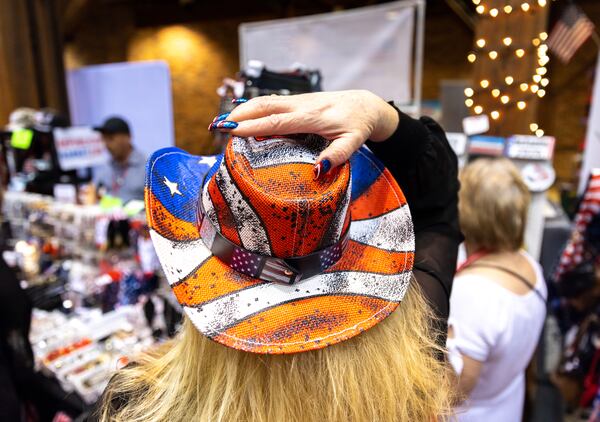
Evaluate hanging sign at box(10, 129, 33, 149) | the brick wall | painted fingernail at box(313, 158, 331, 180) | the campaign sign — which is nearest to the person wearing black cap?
the campaign sign

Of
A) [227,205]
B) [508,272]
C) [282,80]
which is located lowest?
[508,272]

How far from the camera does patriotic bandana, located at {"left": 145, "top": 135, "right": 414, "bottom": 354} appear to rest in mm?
537

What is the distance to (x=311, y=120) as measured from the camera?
57 cm

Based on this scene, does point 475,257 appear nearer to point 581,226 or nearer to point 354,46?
point 581,226

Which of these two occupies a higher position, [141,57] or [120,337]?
[141,57]

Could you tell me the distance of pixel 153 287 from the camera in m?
1.92

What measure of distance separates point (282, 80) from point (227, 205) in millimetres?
1652

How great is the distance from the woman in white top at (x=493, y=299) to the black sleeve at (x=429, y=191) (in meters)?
0.41

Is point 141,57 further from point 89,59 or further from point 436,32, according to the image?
point 436,32

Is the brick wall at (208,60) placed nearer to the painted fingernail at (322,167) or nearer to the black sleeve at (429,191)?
the black sleeve at (429,191)

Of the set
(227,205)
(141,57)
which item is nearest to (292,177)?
(227,205)

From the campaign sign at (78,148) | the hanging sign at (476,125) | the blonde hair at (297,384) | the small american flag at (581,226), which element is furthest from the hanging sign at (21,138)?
the small american flag at (581,226)

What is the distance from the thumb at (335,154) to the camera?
54 centimetres

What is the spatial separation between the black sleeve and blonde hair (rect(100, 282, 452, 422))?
18cm
